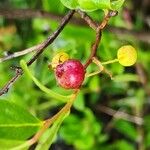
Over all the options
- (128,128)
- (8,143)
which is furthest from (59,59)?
(128,128)

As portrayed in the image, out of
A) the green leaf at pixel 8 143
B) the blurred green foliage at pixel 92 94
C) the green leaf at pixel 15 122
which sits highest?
the green leaf at pixel 15 122

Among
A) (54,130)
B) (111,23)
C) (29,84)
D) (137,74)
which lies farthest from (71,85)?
(137,74)

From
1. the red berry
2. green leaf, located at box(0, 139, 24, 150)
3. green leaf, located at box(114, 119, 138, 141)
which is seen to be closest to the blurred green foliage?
green leaf, located at box(114, 119, 138, 141)

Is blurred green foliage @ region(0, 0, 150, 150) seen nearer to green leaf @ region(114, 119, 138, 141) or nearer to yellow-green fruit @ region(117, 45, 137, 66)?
green leaf @ region(114, 119, 138, 141)

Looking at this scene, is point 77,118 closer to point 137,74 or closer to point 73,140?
point 73,140

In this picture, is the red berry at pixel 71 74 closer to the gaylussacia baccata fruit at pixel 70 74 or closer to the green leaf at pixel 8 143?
the gaylussacia baccata fruit at pixel 70 74

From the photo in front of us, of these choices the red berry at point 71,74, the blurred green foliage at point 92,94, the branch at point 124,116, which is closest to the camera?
the red berry at point 71,74

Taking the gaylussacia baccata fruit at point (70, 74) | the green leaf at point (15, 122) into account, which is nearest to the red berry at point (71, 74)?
the gaylussacia baccata fruit at point (70, 74)
